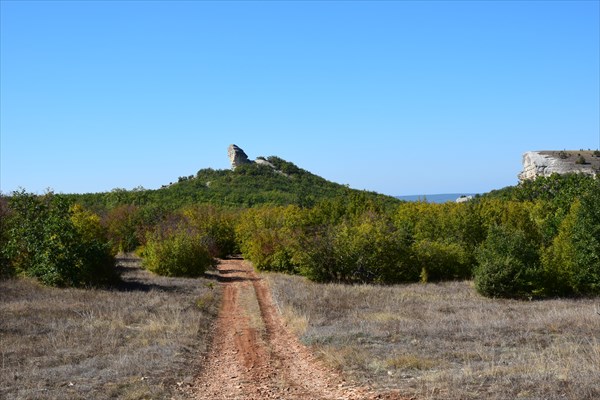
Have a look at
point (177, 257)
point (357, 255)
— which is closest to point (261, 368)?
point (357, 255)

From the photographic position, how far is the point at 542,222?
50938 mm

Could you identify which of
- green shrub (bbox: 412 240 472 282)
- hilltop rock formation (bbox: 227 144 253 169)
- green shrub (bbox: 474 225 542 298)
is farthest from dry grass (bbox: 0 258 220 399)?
hilltop rock formation (bbox: 227 144 253 169)

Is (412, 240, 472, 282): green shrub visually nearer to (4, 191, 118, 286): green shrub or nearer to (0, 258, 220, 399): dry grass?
(0, 258, 220, 399): dry grass

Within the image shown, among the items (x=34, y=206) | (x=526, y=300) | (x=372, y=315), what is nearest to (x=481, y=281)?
(x=526, y=300)

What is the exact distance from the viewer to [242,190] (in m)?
101

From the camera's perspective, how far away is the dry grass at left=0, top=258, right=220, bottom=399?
11727 mm

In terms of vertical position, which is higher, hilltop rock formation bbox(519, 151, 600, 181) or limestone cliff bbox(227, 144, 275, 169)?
limestone cliff bbox(227, 144, 275, 169)

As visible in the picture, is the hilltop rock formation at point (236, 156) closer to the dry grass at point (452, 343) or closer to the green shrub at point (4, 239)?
the green shrub at point (4, 239)

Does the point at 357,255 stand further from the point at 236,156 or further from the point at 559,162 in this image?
the point at 236,156

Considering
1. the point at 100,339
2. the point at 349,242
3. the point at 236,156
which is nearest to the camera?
the point at 100,339

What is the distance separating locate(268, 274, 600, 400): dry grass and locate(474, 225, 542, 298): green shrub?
A: 260cm

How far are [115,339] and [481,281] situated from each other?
847 inches

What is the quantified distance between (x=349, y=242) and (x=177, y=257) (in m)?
11.4

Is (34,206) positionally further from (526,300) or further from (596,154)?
(596,154)
